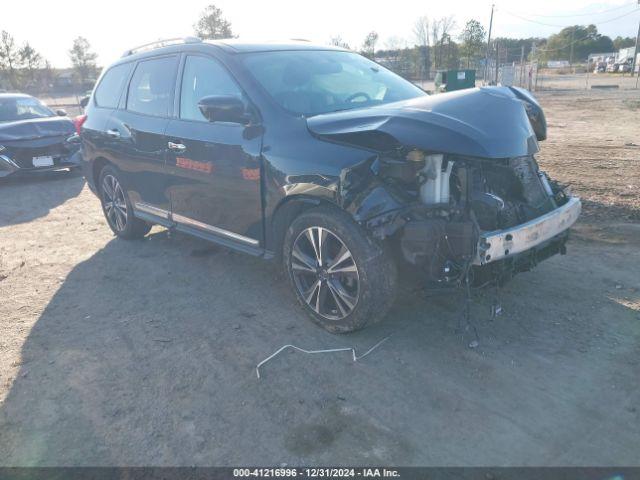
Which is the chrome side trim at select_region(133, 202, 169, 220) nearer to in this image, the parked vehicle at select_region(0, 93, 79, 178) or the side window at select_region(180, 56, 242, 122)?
the side window at select_region(180, 56, 242, 122)

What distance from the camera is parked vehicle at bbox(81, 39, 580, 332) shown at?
3217mm

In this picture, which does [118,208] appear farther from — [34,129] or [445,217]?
[34,129]

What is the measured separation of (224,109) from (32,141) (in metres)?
7.31

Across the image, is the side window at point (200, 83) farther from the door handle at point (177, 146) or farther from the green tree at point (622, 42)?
the green tree at point (622, 42)

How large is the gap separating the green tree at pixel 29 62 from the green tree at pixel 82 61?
2.90 m

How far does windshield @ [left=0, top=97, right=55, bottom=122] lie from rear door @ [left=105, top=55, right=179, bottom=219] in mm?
5865

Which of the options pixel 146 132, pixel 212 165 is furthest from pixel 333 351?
pixel 146 132

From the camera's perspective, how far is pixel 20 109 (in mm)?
10477

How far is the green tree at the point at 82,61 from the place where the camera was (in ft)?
149

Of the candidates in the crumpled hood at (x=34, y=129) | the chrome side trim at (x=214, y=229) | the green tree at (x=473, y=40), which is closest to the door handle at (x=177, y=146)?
the chrome side trim at (x=214, y=229)

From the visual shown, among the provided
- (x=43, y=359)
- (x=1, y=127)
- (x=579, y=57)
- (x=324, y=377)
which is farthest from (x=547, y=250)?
(x=579, y=57)

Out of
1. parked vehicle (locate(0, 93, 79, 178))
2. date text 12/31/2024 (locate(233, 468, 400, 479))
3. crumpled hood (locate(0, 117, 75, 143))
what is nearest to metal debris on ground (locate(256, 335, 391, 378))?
date text 12/31/2024 (locate(233, 468, 400, 479))

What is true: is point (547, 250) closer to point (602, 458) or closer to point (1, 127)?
point (602, 458)

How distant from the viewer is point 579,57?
218ft
